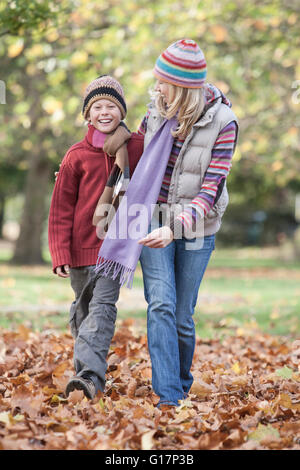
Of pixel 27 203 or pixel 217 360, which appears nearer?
pixel 217 360

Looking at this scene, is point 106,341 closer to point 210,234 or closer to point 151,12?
point 210,234

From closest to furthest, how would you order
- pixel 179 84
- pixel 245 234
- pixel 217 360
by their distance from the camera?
pixel 179 84, pixel 217 360, pixel 245 234

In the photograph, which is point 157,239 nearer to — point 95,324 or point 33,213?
point 95,324

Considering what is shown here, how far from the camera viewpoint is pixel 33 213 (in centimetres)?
2012

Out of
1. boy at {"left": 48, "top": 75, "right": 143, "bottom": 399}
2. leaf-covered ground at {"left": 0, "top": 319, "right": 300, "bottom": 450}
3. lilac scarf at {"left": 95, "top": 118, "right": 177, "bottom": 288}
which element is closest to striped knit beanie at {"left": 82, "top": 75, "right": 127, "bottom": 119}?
boy at {"left": 48, "top": 75, "right": 143, "bottom": 399}

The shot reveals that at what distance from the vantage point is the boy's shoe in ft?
12.8

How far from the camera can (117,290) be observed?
4180 mm

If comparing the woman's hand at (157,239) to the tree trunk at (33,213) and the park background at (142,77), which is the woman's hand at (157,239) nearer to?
the park background at (142,77)

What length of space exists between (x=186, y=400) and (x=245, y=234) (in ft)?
105

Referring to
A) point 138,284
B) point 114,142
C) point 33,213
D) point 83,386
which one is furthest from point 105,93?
point 33,213

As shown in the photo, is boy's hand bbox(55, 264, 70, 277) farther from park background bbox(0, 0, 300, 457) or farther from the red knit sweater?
park background bbox(0, 0, 300, 457)

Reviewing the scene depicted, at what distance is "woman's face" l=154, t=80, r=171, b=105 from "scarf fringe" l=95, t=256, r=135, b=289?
0.96m

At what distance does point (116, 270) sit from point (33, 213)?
1640cm
